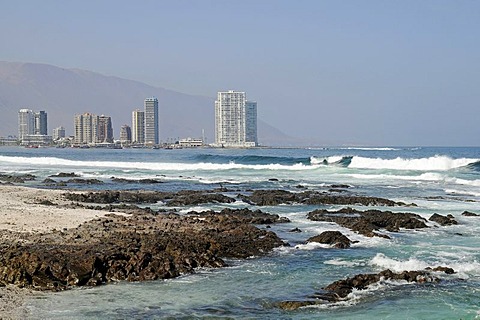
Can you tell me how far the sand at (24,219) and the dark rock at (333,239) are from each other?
670cm

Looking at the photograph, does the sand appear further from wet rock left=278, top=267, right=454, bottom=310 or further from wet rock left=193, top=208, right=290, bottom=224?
wet rock left=278, top=267, right=454, bottom=310

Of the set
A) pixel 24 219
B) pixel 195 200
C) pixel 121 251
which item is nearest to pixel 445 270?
pixel 121 251

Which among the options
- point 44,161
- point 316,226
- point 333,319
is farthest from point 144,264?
point 44,161

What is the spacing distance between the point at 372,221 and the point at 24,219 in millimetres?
10652

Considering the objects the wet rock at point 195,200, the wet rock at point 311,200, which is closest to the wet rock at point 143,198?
the wet rock at point 195,200

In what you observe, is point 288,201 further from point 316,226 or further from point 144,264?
point 144,264

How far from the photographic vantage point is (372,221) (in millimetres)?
19938

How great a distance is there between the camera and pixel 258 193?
30250mm

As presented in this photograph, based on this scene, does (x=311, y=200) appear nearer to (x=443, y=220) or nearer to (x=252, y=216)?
(x=252, y=216)

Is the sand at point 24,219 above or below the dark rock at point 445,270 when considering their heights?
above

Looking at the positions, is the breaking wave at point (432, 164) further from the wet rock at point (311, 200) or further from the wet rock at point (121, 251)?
the wet rock at point (121, 251)

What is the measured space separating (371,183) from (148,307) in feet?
105

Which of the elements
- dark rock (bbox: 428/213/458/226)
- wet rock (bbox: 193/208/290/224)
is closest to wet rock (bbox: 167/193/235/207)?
wet rock (bbox: 193/208/290/224)

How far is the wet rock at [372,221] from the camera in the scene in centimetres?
1879
